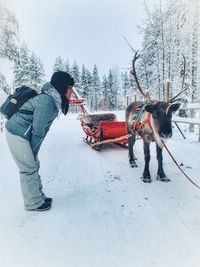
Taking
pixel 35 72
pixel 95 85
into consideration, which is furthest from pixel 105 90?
pixel 35 72

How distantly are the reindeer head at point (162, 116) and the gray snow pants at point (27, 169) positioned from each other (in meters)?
1.90

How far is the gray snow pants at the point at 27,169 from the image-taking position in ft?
12.1

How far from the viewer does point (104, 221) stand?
3428mm

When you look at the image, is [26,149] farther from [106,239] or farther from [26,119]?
[106,239]

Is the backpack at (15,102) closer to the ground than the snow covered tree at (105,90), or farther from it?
closer to the ground

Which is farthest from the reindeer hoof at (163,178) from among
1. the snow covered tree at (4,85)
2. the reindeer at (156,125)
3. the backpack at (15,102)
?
the snow covered tree at (4,85)

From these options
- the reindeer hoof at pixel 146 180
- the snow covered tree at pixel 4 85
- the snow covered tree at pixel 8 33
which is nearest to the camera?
the reindeer hoof at pixel 146 180

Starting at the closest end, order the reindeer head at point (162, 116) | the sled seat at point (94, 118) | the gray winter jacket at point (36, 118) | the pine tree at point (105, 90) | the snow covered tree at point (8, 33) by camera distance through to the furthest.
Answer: the gray winter jacket at point (36, 118)
the reindeer head at point (162, 116)
the sled seat at point (94, 118)
the snow covered tree at point (8, 33)
the pine tree at point (105, 90)

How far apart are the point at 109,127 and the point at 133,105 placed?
1068 mm

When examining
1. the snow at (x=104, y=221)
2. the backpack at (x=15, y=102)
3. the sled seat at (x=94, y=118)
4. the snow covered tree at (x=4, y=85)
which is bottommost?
the snow at (x=104, y=221)

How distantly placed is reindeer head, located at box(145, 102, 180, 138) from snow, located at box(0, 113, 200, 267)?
85cm

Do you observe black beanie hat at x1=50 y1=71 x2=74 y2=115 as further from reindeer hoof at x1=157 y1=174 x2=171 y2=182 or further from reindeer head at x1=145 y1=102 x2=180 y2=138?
reindeer hoof at x1=157 y1=174 x2=171 y2=182

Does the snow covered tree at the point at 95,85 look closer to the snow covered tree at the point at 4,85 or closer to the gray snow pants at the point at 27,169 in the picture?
the snow covered tree at the point at 4,85

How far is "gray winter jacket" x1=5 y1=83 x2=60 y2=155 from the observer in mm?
3572
